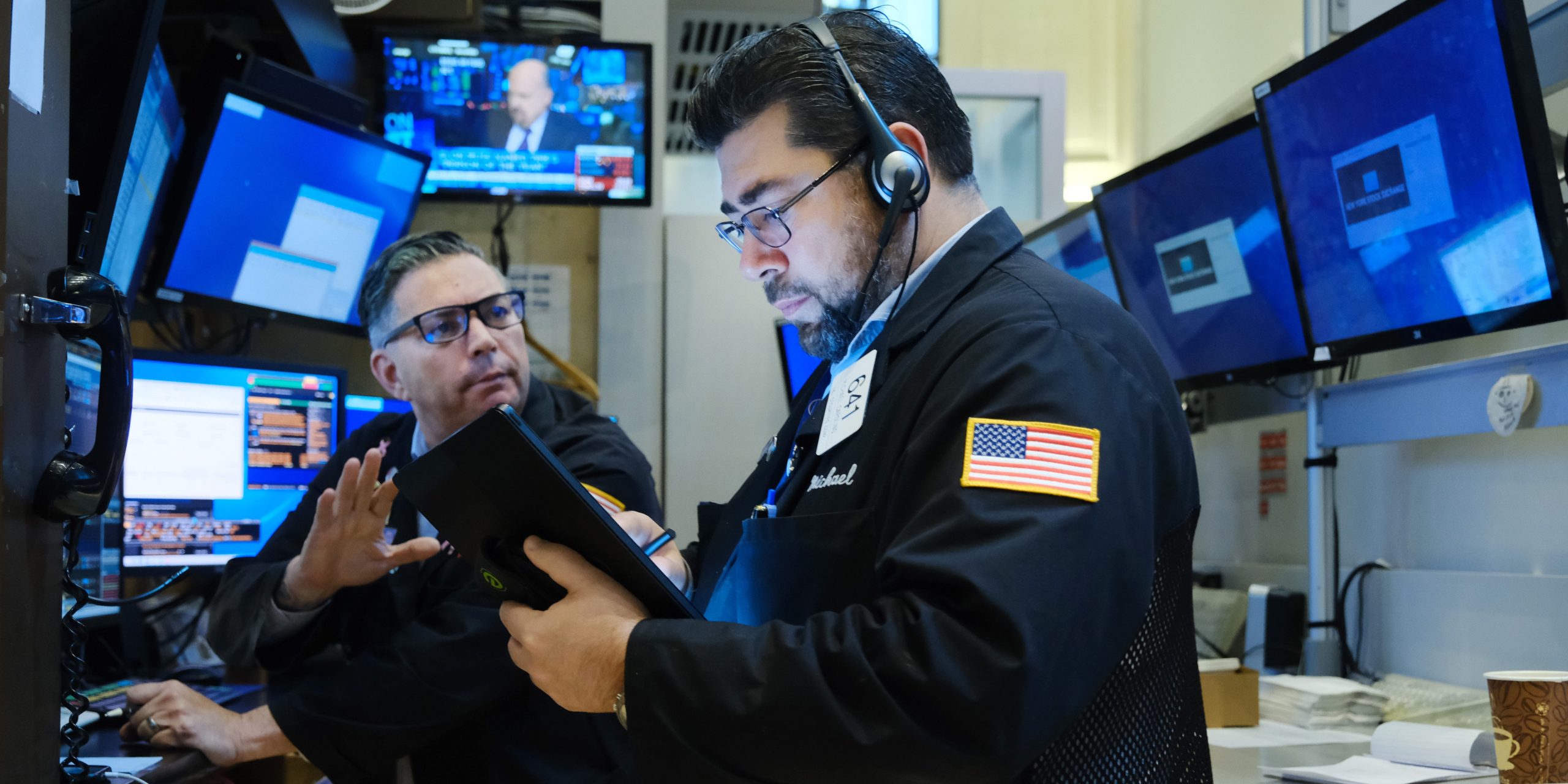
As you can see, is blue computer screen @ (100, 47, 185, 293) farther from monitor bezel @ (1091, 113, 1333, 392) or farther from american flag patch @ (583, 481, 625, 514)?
monitor bezel @ (1091, 113, 1333, 392)

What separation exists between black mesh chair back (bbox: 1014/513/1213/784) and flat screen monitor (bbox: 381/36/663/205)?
227cm

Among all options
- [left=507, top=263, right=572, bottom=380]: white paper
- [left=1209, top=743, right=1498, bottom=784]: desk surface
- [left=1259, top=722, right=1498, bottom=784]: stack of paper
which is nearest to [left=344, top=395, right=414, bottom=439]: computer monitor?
[left=507, top=263, right=572, bottom=380]: white paper

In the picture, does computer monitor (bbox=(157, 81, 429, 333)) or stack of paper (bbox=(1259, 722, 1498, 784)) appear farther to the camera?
computer monitor (bbox=(157, 81, 429, 333))

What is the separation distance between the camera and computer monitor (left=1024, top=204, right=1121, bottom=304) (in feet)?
9.75

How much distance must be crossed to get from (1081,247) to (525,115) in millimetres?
1472

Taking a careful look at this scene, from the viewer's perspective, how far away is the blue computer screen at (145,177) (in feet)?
6.83

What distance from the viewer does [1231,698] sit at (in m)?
1.95

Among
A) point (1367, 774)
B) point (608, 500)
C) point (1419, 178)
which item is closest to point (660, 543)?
point (608, 500)

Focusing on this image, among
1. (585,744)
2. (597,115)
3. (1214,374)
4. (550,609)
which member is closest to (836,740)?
(550,609)

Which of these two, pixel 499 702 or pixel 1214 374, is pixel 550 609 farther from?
pixel 1214 374

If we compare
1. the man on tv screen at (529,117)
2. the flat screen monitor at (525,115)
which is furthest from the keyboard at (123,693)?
the man on tv screen at (529,117)

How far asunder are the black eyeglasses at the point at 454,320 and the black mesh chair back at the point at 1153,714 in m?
1.38

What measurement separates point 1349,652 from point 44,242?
220 centimetres

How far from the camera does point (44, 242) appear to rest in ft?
3.15
